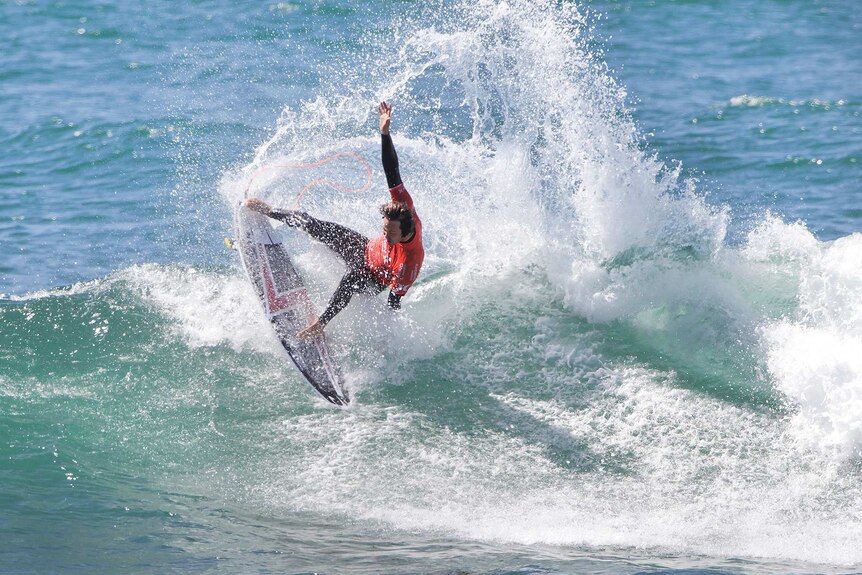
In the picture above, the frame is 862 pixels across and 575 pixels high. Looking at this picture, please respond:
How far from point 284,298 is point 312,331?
0.56m

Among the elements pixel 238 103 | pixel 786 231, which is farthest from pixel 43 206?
pixel 786 231

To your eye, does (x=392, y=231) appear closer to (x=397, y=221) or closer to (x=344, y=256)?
(x=397, y=221)

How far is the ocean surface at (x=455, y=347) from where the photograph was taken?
7.16m

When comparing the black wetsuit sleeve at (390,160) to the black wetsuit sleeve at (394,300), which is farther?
the black wetsuit sleeve at (394,300)

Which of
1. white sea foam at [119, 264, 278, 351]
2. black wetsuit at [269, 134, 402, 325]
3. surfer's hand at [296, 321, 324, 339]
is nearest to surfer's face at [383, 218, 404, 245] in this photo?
black wetsuit at [269, 134, 402, 325]

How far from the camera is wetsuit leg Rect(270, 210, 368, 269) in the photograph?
9281 mm

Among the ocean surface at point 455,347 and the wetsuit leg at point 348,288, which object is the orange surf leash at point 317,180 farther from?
the wetsuit leg at point 348,288

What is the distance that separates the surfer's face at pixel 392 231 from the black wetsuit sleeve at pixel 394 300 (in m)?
0.72

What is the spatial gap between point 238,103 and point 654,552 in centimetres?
1104

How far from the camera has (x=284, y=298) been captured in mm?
9484

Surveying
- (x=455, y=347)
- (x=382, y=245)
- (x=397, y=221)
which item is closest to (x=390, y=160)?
(x=397, y=221)

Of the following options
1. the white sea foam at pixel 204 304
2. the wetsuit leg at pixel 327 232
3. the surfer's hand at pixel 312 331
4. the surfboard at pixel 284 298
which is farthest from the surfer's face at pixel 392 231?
the white sea foam at pixel 204 304

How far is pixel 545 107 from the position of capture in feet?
35.6

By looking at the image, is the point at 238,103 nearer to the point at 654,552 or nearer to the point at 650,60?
the point at 650,60
